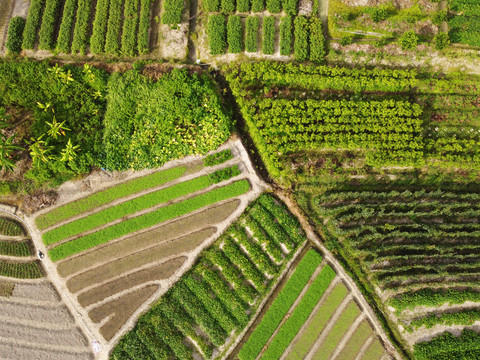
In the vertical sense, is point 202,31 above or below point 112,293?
above

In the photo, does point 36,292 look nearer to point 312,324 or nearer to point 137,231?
point 137,231

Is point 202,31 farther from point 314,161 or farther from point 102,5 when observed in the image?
point 314,161

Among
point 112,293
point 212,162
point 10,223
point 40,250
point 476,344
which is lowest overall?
point 476,344

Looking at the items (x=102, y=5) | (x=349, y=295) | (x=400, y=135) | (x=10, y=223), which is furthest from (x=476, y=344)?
(x=102, y=5)

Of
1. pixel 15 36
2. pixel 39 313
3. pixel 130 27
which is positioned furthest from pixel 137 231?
pixel 15 36

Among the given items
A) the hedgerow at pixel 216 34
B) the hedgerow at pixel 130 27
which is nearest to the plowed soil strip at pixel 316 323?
the hedgerow at pixel 216 34

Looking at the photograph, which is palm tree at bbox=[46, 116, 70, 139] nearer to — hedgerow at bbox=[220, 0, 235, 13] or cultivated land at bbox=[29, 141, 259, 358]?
cultivated land at bbox=[29, 141, 259, 358]

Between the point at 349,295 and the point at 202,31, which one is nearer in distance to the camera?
the point at 349,295
